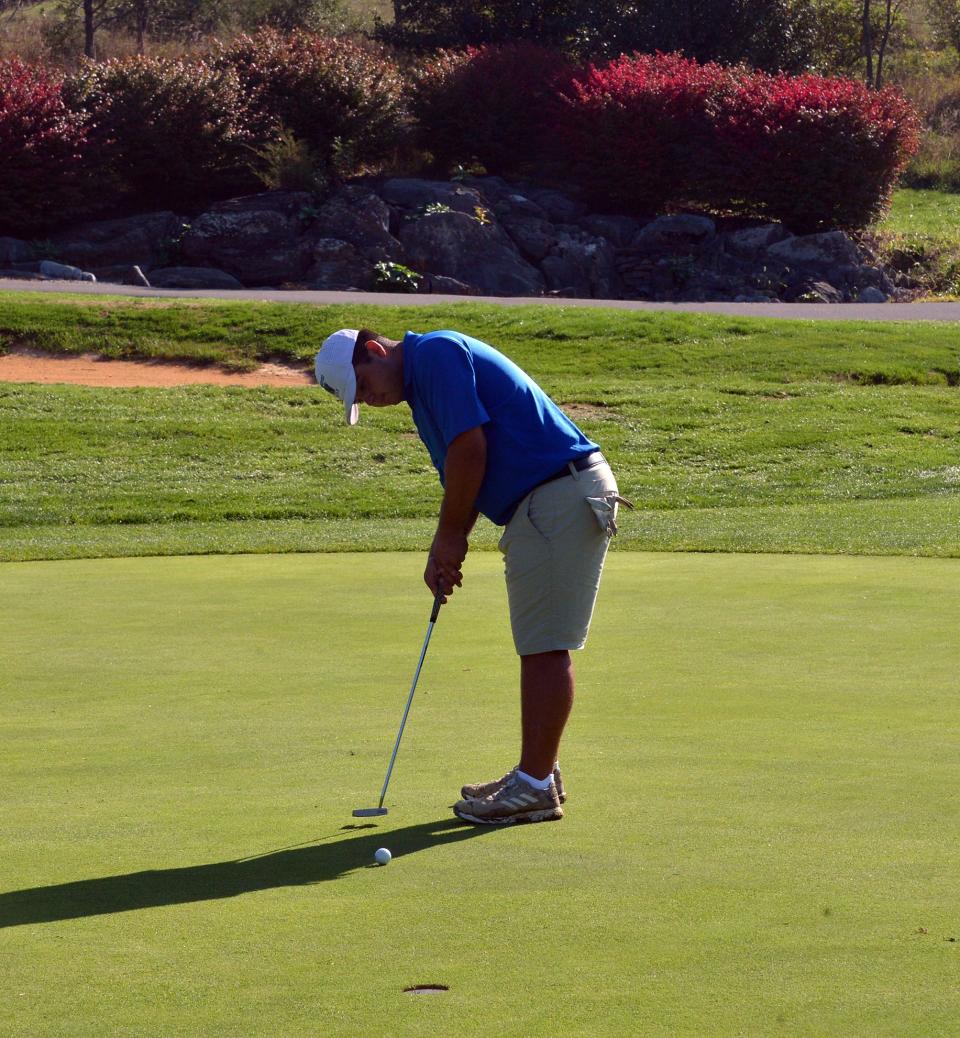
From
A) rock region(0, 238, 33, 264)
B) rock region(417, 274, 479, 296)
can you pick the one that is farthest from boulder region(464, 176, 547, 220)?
rock region(0, 238, 33, 264)

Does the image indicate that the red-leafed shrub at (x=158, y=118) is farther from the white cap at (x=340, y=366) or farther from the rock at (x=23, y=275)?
the white cap at (x=340, y=366)

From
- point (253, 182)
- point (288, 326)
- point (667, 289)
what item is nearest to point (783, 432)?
point (288, 326)

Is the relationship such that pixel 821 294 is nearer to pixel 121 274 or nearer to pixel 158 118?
pixel 121 274

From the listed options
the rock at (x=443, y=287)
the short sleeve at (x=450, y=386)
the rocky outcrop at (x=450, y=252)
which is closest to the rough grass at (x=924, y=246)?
the rocky outcrop at (x=450, y=252)

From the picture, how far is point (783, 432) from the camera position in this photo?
60.3 ft


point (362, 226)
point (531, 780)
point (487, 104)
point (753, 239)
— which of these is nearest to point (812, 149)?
point (753, 239)

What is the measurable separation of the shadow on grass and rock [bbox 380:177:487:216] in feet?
88.2

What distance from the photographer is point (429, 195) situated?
1230 inches

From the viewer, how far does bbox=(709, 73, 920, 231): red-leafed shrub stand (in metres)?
31.3

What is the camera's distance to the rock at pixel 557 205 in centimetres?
3216

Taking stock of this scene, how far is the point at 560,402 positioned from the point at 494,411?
14.5 metres

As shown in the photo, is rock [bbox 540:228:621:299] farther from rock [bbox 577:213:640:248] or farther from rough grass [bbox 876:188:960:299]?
rough grass [bbox 876:188:960:299]

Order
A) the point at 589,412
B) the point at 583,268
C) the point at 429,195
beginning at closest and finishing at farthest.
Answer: the point at 589,412 → the point at 583,268 → the point at 429,195

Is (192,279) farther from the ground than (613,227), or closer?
closer
